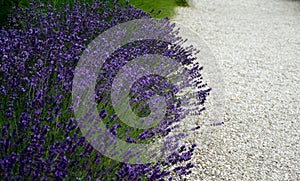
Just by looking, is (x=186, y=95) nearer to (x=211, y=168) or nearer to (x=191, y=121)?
(x=191, y=121)

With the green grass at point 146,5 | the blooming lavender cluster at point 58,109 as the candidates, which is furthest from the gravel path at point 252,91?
the blooming lavender cluster at point 58,109

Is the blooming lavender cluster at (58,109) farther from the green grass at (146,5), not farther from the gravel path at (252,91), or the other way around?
the gravel path at (252,91)

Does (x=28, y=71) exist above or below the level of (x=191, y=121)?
above

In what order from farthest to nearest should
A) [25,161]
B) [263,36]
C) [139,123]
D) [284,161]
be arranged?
[263,36] < [284,161] < [139,123] < [25,161]

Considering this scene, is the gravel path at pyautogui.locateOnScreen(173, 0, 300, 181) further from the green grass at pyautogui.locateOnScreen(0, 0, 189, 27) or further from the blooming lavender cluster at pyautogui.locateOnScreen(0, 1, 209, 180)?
the blooming lavender cluster at pyautogui.locateOnScreen(0, 1, 209, 180)

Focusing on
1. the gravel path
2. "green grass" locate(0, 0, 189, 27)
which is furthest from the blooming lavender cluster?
the gravel path

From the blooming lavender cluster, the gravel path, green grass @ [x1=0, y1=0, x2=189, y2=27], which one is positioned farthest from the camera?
green grass @ [x1=0, y1=0, x2=189, y2=27]

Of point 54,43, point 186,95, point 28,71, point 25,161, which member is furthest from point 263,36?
point 25,161
